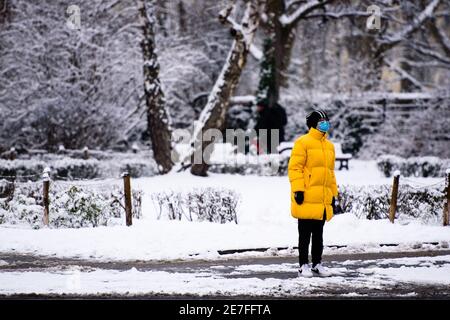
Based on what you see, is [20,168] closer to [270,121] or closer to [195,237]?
[195,237]

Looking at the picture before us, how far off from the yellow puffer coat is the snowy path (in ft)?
2.89

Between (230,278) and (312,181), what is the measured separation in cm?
160

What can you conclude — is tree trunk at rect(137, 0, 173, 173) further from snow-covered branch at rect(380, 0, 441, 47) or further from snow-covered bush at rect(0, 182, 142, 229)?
snow-covered branch at rect(380, 0, 441, 47)

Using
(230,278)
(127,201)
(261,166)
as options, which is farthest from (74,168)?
(230,278)

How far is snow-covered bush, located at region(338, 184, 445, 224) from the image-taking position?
12352mm

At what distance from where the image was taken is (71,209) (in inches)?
475

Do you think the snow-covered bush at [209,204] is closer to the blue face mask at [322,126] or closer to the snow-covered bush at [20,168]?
the blue face mask at [322,126]

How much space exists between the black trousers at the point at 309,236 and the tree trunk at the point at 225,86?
11.5 metres

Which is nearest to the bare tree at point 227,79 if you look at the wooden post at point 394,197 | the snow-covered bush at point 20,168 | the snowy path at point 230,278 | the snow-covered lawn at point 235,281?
the snow-covered bush at point 20,168

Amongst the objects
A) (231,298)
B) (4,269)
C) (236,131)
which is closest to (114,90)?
(236,131)

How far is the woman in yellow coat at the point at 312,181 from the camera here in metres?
8.25

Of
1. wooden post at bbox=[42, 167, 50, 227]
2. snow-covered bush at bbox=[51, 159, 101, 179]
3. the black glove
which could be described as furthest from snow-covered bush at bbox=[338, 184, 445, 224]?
snow-covered bush at bbox=[51, 159, 101, 179]

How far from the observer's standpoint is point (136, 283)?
800cm

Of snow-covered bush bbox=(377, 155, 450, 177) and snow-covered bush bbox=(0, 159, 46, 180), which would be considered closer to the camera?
snow-covered bush bbox=(0, 159, 46, 180)
